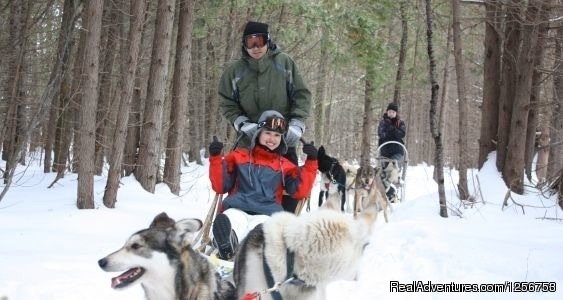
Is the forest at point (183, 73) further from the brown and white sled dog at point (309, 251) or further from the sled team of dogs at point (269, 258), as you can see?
the brown and white sled dog at point (309, 251)

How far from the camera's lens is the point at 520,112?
8.93m

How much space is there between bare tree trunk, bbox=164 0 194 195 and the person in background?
275 inches

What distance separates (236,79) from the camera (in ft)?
17.4

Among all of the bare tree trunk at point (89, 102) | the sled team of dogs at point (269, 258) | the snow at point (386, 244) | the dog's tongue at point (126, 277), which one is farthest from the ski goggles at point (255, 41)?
the bare tree trunk at point (89, 102)

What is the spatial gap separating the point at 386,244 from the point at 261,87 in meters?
3.04

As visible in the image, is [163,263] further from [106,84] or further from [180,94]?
[106,84]

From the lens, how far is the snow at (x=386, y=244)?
4.70 m

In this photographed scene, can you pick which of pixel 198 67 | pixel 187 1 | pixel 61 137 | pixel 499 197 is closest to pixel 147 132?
pixel 187 1

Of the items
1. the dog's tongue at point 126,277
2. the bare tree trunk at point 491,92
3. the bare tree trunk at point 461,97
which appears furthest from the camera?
the bare tree trunk at point 491,92

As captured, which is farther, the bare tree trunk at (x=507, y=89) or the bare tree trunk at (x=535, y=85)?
the bare tree trunk at (x=507, y=89)

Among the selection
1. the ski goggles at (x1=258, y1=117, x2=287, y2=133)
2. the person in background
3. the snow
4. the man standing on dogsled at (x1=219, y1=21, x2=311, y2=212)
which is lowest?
the snow

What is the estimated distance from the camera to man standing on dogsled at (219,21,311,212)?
5.04 metres

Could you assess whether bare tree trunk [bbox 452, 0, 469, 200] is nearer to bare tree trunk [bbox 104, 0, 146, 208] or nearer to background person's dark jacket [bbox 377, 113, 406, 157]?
background person's dark jacket [bbox 377, 113, 406, 157]

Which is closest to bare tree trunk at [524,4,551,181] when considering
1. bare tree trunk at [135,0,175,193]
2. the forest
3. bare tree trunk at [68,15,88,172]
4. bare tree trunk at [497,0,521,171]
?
the forest
